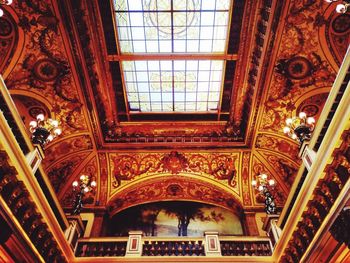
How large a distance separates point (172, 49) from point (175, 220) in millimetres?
5431

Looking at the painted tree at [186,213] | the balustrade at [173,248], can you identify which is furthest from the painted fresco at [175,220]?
the balustrade at [173,248]

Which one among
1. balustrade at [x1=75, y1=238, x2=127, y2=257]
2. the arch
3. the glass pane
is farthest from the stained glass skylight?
balustrade at [x1=75, y1=238, x2=127, y2=257]

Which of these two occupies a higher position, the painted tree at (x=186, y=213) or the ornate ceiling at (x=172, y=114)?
the ornate ceiling at (x=172, y=114)

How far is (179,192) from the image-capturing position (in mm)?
10406

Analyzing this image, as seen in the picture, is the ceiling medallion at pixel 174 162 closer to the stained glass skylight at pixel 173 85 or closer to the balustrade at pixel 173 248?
the stained glass skylight at pixel 173 85

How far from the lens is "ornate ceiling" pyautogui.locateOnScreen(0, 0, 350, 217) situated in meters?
6.92

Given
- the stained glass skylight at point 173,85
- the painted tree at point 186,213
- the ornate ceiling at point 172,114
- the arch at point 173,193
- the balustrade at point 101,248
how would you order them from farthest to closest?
the arch at point 173,193, the painted tree at point 186,213, the stained glass skylight at point 173,85, the ornate ceiling at point 172,114, the balustrade at point 101,248

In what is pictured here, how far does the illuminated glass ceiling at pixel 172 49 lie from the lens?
746cm

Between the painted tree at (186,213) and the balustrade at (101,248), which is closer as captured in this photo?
the balustrade at (101,248)

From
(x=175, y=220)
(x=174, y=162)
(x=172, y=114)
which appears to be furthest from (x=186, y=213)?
(x=172, y=114)

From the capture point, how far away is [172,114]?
380 inches

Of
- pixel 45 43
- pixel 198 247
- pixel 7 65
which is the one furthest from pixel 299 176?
pixel 7 65

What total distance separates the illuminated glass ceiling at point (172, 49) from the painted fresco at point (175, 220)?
11.1ft

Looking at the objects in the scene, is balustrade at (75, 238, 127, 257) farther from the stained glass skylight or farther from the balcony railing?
the stained glass skylight
